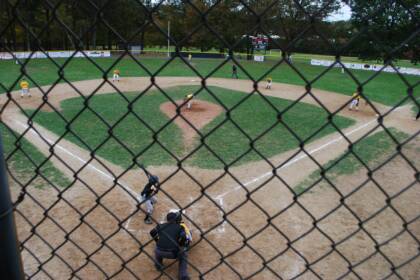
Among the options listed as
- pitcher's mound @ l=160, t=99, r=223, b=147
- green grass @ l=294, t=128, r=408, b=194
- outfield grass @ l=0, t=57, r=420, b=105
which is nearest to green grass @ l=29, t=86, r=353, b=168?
pitcher's mound @ l=160, t=99, r=223, b=147

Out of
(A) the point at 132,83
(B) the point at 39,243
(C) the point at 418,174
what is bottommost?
(B) the point at 39,243

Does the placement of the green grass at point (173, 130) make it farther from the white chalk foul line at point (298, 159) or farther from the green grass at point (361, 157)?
the green grass at point (361, 157)

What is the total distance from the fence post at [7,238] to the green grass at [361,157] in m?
8.37

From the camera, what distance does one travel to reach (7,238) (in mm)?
1785

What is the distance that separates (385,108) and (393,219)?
553 inches

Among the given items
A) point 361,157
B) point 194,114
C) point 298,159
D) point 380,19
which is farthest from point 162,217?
point 194,114

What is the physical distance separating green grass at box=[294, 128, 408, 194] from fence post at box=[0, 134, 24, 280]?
8.37 meters

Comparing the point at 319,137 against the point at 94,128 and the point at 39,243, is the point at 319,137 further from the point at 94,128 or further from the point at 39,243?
the point at 39,243

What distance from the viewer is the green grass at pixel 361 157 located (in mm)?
10477

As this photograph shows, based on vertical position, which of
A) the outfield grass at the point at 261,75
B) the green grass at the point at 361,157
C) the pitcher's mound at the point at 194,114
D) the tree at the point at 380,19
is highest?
the tree at the point at 380,19

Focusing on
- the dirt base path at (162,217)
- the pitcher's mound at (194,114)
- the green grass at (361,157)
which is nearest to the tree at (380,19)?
the dirt base path at (162,217)

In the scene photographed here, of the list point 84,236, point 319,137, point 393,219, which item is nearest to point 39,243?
point 84,236

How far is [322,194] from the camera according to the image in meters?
9.61

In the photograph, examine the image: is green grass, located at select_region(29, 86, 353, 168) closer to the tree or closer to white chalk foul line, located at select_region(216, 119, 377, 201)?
white chalk foul line, located at select_region(216, 119, 377, 201)
